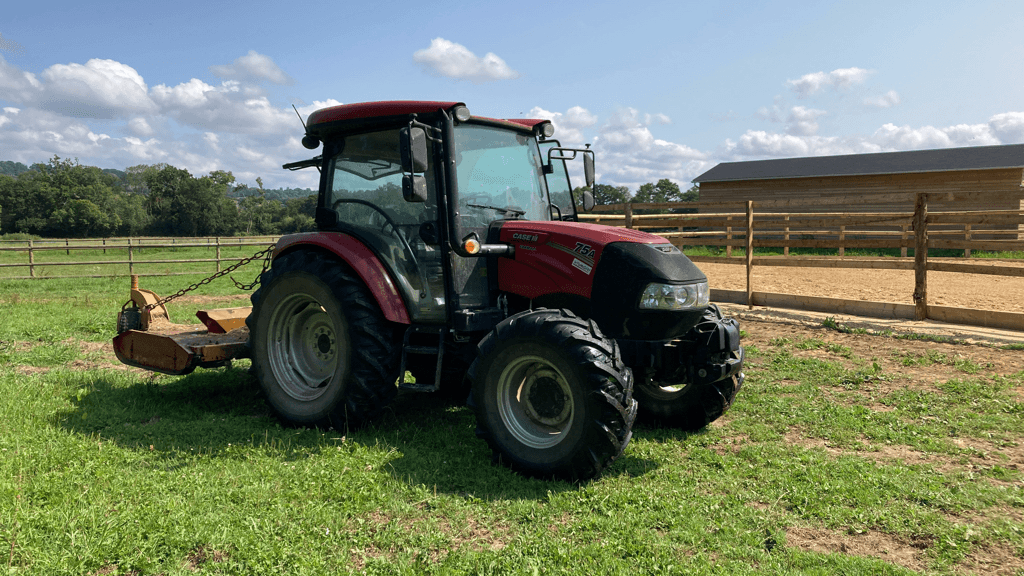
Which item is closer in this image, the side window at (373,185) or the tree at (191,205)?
the side window at (373,185)

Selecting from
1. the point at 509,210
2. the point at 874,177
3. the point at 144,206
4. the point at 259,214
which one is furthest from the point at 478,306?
the point at 144,206

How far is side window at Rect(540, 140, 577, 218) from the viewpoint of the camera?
5.26 m

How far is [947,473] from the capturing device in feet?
13.4

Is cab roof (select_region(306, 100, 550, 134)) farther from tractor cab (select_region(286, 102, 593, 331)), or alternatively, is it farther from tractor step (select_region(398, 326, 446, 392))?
tractor step (select_region(398, 326, 446, 392))

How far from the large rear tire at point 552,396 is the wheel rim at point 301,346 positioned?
166 cm

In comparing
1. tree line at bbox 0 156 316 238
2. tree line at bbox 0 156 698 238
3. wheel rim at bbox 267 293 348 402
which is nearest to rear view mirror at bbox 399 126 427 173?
wheel rim at bbox 267 293 348 402

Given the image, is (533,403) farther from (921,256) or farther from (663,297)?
(921,256)

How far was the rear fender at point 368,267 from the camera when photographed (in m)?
4.54

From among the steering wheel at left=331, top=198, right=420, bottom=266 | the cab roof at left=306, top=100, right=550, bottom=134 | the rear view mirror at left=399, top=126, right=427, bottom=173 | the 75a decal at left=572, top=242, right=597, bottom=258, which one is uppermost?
the cab roof at left=306, top=100, right=550, bottom=134

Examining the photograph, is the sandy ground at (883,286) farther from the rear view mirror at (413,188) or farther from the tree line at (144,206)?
the tree line at (144,206)

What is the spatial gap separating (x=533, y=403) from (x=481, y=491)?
0.63 m

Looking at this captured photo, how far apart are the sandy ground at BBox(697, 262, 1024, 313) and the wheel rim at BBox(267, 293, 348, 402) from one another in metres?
8.33

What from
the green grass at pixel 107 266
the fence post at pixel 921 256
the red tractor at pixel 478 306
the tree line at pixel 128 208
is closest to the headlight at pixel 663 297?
the red tractor at pixel 478 306

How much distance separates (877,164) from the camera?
26531 mm
